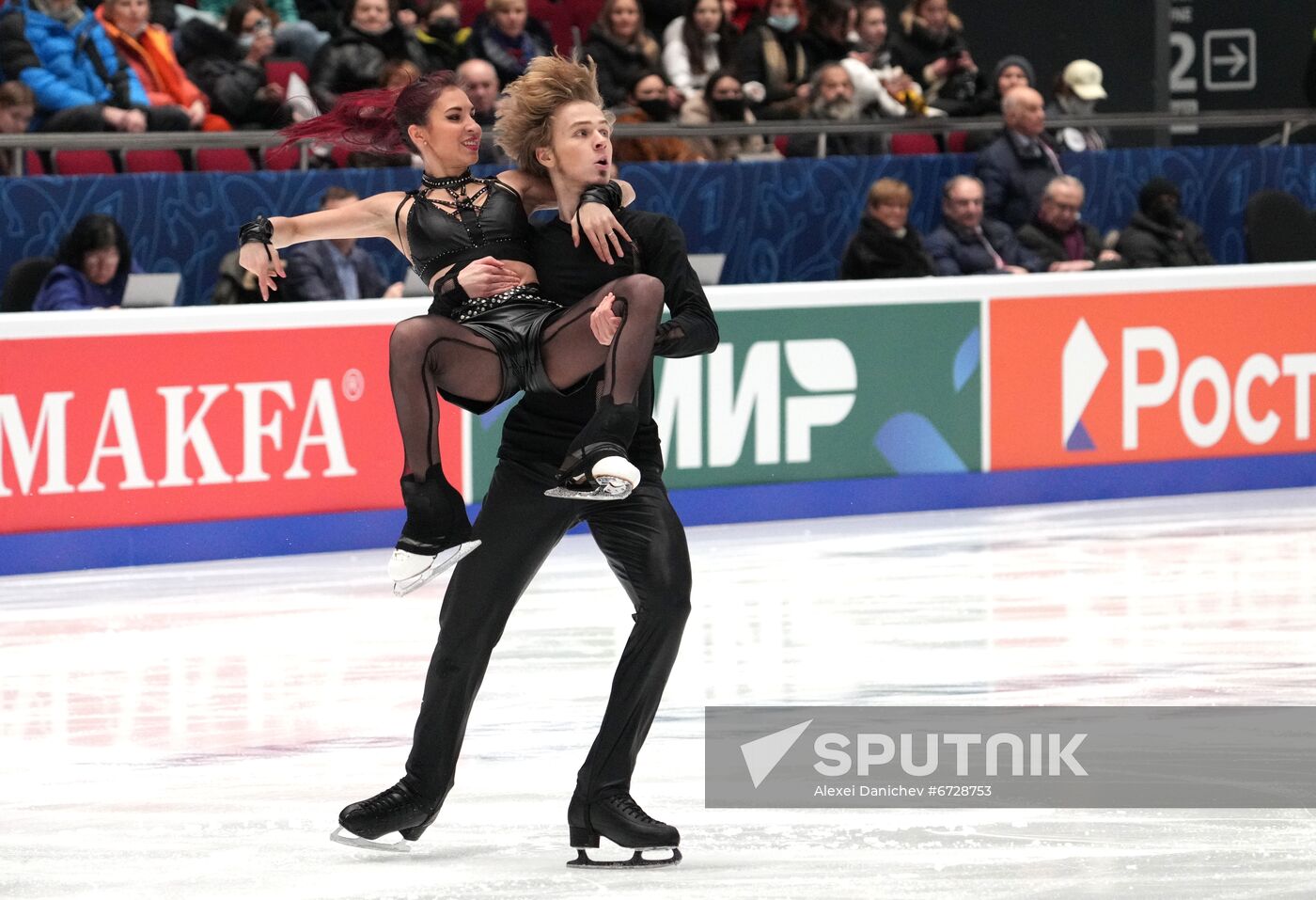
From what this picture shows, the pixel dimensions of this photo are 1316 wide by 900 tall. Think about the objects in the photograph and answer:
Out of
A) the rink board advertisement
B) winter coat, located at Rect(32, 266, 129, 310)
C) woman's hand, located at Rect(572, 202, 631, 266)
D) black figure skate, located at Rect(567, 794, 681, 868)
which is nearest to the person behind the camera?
woman's hand, located at Rect(572, 202, 631, 266)

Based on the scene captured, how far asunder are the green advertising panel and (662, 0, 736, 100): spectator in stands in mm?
2656

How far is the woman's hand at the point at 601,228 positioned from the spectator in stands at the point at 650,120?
673 centimetres

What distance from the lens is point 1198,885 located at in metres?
4.47

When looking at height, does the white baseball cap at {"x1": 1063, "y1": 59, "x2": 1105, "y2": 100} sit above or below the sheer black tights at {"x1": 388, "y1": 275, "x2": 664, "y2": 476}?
below

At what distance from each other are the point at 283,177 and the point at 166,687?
3.92 metres

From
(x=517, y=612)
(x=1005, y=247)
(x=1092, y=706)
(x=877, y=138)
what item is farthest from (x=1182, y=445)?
(x=1092, y=706)

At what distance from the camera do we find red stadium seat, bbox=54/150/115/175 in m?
10.3

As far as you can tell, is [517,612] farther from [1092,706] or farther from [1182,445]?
[1182,445]

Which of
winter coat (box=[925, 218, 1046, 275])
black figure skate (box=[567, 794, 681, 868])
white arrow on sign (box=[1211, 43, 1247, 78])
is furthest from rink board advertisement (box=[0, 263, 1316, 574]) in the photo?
white arrow on sign (box=[1211, 43, 1247, 78])

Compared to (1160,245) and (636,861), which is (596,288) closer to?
(636,861)

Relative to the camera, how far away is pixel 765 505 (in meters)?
10.2

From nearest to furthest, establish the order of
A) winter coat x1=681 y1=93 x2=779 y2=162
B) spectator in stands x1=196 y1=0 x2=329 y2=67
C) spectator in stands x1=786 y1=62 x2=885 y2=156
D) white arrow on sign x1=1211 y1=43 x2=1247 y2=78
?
spectator in stands x1=196 y1=0 x2=329 y2=67, winter coat x1=681 y1=93 x2=779 y2=162, spectator in stands x1=786 y1=62 x2=885 y2=156, white arrow on sign x1=1211 y1=43 x2=1247 y2=78

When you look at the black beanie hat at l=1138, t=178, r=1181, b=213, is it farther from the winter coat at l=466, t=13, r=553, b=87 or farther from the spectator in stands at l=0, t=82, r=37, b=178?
the spectator in stands at l=0, t=82, r=37, b=178

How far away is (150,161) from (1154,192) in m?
5.16
